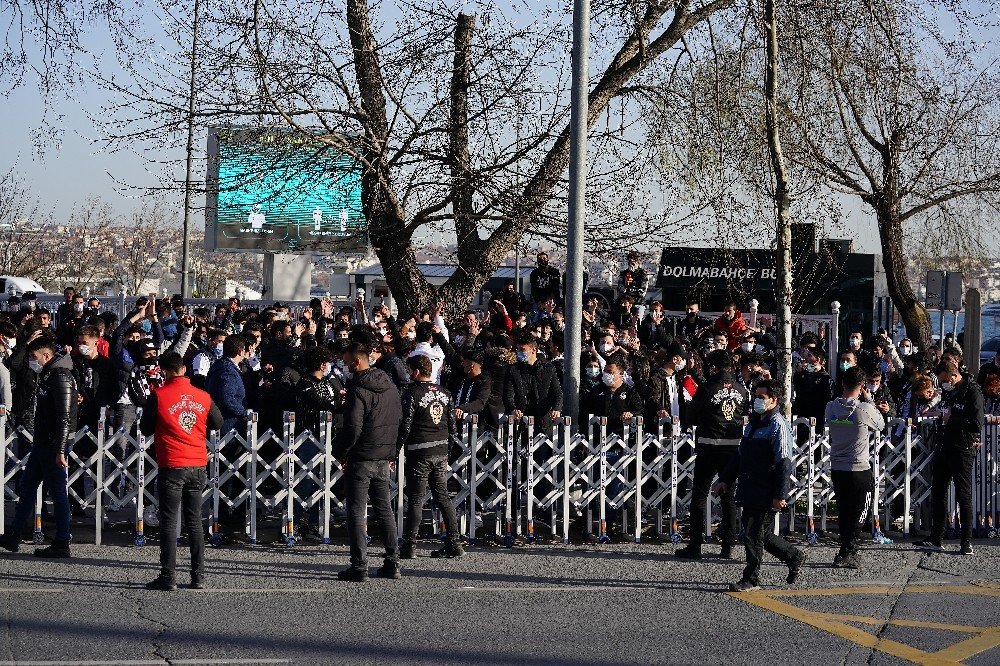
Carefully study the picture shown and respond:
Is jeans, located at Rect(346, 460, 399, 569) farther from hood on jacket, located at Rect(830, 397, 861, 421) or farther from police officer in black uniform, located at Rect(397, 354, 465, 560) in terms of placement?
hood on jacket, located at Rect(830, 397, 861, 421)

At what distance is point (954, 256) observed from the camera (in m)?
28.3

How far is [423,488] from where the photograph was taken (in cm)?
1101

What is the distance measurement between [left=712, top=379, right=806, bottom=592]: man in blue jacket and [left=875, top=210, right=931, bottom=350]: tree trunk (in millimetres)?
16409

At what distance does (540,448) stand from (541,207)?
4.76 m

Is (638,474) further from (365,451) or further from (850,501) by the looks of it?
(365,451)

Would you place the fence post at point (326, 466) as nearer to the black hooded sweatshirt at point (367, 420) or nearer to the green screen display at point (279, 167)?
the black hooded sweatshirt at point (367, 420)

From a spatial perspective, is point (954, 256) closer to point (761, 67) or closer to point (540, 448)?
point (761, 67)

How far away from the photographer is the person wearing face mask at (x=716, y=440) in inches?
444

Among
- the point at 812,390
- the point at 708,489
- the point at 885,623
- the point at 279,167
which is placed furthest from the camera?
the point at 279,167

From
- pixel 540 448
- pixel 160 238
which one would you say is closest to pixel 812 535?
pixel 540 448

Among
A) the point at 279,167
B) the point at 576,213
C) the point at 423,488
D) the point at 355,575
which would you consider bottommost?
the point at 355,575

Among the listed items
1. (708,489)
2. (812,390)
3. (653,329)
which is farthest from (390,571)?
(653,329)

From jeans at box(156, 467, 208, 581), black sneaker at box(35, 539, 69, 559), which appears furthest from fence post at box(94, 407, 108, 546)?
jeans at box(156, 467, 208, 581)

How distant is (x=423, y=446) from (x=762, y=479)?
9.59 feet
